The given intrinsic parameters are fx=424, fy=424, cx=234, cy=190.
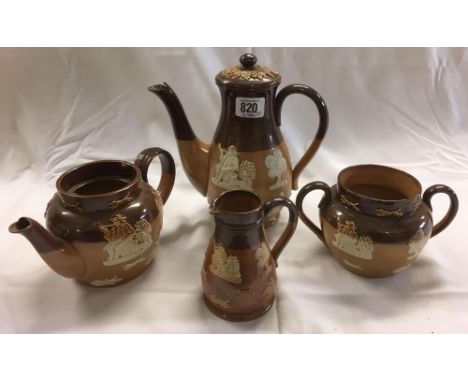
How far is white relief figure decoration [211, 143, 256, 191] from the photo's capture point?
122 centimetres

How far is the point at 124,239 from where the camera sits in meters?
1.05

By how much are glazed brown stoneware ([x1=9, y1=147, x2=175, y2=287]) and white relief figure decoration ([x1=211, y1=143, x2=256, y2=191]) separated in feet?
0.70

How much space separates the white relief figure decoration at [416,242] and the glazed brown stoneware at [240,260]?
31 cm

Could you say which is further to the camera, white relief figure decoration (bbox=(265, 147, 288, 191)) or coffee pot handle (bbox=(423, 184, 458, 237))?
white relief figure decoration (bbox=(265, 147, 288, 191))

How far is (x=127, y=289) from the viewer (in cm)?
116

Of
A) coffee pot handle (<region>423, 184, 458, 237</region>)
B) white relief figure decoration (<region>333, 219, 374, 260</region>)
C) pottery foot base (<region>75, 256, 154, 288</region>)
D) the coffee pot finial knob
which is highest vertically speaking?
the coffee pot finial knob

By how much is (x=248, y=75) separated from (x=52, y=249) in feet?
2.20

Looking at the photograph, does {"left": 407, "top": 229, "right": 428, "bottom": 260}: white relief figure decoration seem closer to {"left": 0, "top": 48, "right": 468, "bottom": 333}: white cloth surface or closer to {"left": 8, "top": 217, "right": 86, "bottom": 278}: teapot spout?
{"left": 0, "top": 48, "right": 468, "bottom": 333}: white cloth surface

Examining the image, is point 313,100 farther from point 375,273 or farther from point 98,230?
point 98,230

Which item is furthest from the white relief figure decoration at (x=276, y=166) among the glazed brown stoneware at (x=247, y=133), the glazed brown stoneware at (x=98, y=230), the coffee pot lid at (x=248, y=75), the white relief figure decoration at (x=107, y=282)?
the white relief figure decoration at (x=107, y=282)

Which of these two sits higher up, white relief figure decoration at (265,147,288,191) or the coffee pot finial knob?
the coffee pot finial knob

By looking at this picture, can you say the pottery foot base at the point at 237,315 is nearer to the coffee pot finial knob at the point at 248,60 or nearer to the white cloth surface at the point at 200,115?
the white cloth surface at the point at 200,115

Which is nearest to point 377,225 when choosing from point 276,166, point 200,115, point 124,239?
point 276,166

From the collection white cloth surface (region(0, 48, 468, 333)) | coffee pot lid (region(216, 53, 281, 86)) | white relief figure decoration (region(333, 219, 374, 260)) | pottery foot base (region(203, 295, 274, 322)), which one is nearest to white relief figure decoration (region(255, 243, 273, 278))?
pottery foot base (region(203, 295, 274, 322))
